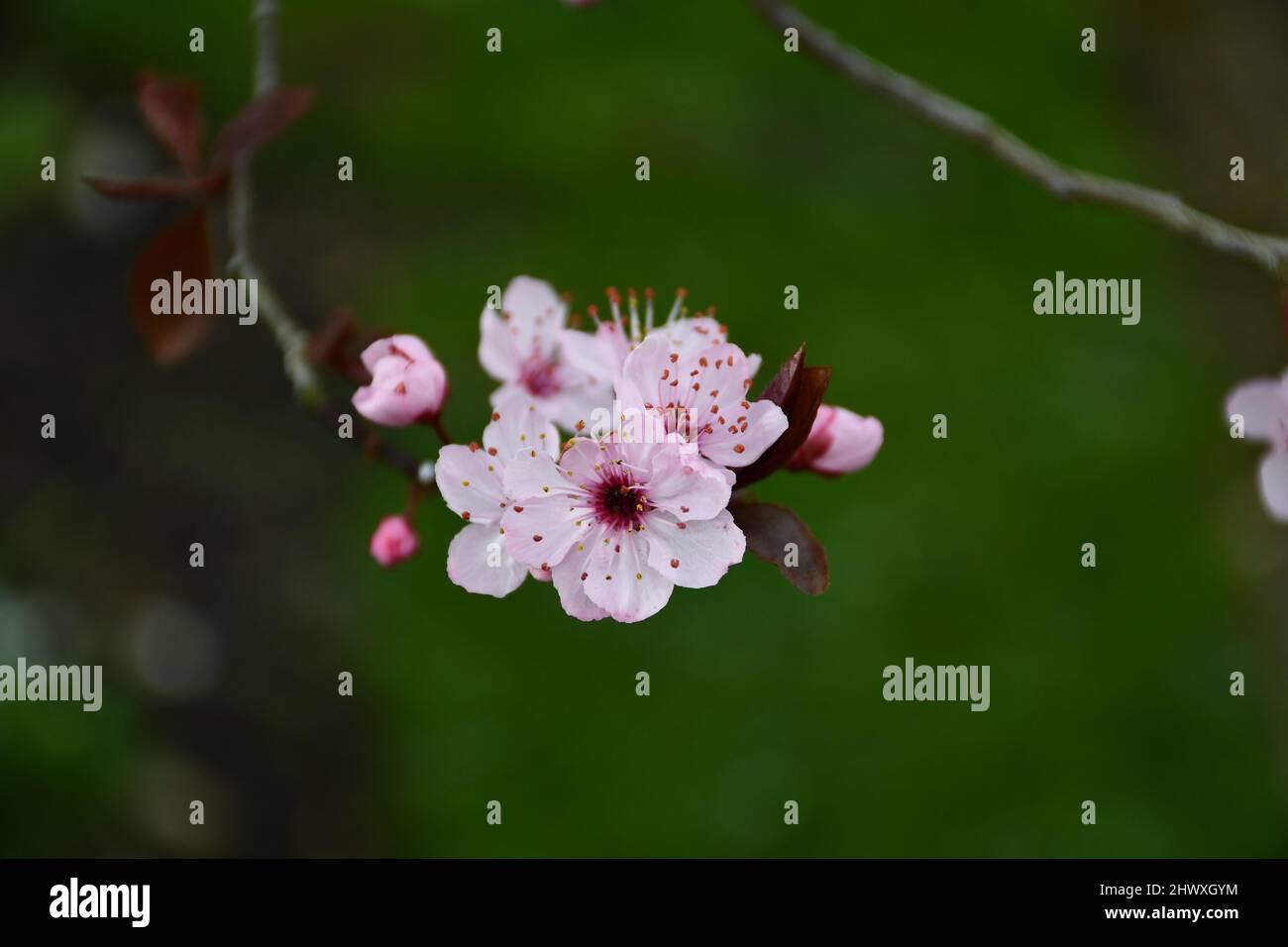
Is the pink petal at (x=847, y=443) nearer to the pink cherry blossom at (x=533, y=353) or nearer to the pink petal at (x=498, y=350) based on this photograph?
the pink cherry blossom at (x=533, y=353)

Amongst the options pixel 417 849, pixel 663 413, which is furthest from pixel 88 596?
pixel 663 413

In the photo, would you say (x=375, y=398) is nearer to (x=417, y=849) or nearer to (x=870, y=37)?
(x=417, y=849)

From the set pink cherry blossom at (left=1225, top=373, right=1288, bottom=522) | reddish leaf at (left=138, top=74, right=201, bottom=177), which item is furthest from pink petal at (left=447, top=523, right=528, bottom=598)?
pink cherry blossom at (left=1225, top=373, right=1288, bottom=522)

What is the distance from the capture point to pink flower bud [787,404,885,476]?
4.28 ft

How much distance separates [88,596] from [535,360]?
2141 mm

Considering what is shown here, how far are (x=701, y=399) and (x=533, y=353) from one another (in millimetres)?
401

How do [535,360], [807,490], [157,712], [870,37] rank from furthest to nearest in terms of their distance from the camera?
[870,37]
[807,490]
[157,712]
[535,360]

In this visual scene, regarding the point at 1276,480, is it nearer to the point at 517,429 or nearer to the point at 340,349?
the point at 517,429

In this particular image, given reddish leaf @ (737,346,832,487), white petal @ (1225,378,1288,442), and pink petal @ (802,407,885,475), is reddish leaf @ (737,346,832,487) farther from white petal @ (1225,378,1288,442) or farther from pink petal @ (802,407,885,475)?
white petal @ (1225,378,1288,442)

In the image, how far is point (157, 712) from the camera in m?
3.08

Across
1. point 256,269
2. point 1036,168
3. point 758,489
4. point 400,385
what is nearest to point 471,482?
point 400,385

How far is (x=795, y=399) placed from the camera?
1.17 meters

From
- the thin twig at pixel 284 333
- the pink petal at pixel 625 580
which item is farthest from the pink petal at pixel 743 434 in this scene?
the thin twig at pixel 284 333

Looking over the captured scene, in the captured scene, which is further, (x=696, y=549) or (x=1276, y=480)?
(x=1276, y=480)
